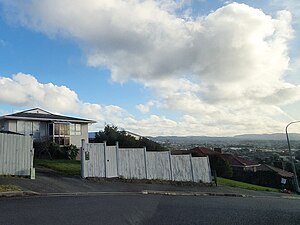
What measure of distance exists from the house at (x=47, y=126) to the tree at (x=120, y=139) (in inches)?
144

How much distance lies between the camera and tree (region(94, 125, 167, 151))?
42.7 metres

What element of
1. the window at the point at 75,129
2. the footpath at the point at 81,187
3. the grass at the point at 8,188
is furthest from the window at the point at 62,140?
the grass at the point at 8,188

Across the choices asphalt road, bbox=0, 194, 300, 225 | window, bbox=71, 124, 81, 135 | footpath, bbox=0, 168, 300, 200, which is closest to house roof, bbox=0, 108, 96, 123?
window, bbox=71, 124, 81, 135

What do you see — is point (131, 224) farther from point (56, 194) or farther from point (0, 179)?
point (0, 179)

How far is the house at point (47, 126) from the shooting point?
3612 centimetres

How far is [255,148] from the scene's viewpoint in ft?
298

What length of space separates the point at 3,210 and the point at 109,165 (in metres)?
11.7

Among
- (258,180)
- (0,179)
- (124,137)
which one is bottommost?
(258,180)

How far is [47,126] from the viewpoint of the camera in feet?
128

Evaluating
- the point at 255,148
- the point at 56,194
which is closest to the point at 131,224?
the point at 56,194

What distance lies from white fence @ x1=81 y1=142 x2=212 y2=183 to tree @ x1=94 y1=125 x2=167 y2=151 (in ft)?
58.5

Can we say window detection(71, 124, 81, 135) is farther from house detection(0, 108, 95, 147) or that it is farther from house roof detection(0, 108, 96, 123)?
house roof detection(0, 108, 96, 123)

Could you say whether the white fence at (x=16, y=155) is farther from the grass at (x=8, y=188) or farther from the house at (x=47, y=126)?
the house at (x=47, y=126)

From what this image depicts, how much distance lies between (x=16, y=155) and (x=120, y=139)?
25.3 metres
